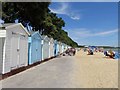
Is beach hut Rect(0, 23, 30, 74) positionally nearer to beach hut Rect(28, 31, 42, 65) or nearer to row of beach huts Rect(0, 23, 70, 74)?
row of beach huts Rect(0, 23, 70, 74)

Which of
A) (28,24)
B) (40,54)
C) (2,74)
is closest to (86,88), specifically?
(2,74)

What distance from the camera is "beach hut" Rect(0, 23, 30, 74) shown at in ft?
43.6

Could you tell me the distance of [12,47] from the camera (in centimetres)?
1474

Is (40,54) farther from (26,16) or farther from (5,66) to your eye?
(5,66)

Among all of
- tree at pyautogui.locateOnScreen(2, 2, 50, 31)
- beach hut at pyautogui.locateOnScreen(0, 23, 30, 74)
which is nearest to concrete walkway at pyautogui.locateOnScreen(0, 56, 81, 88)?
beach hut at pyautogui.locateOnScreen(0, 23, 30, 74)

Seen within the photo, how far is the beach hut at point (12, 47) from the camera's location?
13.3 metres

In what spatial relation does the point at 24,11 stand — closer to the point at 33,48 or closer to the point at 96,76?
the point at 33,48

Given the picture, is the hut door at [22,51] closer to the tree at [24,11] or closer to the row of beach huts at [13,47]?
the row of beach huts at [13,47]

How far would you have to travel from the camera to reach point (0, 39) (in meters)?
13.2

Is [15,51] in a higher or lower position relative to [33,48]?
lower

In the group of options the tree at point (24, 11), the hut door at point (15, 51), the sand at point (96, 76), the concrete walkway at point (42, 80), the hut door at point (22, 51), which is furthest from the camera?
the tree at point (24, 11)

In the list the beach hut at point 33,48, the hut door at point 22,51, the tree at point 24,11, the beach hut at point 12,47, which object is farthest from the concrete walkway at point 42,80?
the tree at point 24,11

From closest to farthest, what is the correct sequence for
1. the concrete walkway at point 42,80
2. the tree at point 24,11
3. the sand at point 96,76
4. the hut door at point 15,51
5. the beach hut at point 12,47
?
the concrete walkway at point 42,80
the sand at point 96,76
the beach hut at point 12,47
the hut door at point 15,51
the tree at point 24,11

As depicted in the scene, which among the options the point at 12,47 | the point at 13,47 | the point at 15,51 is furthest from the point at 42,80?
the point at 15,51
